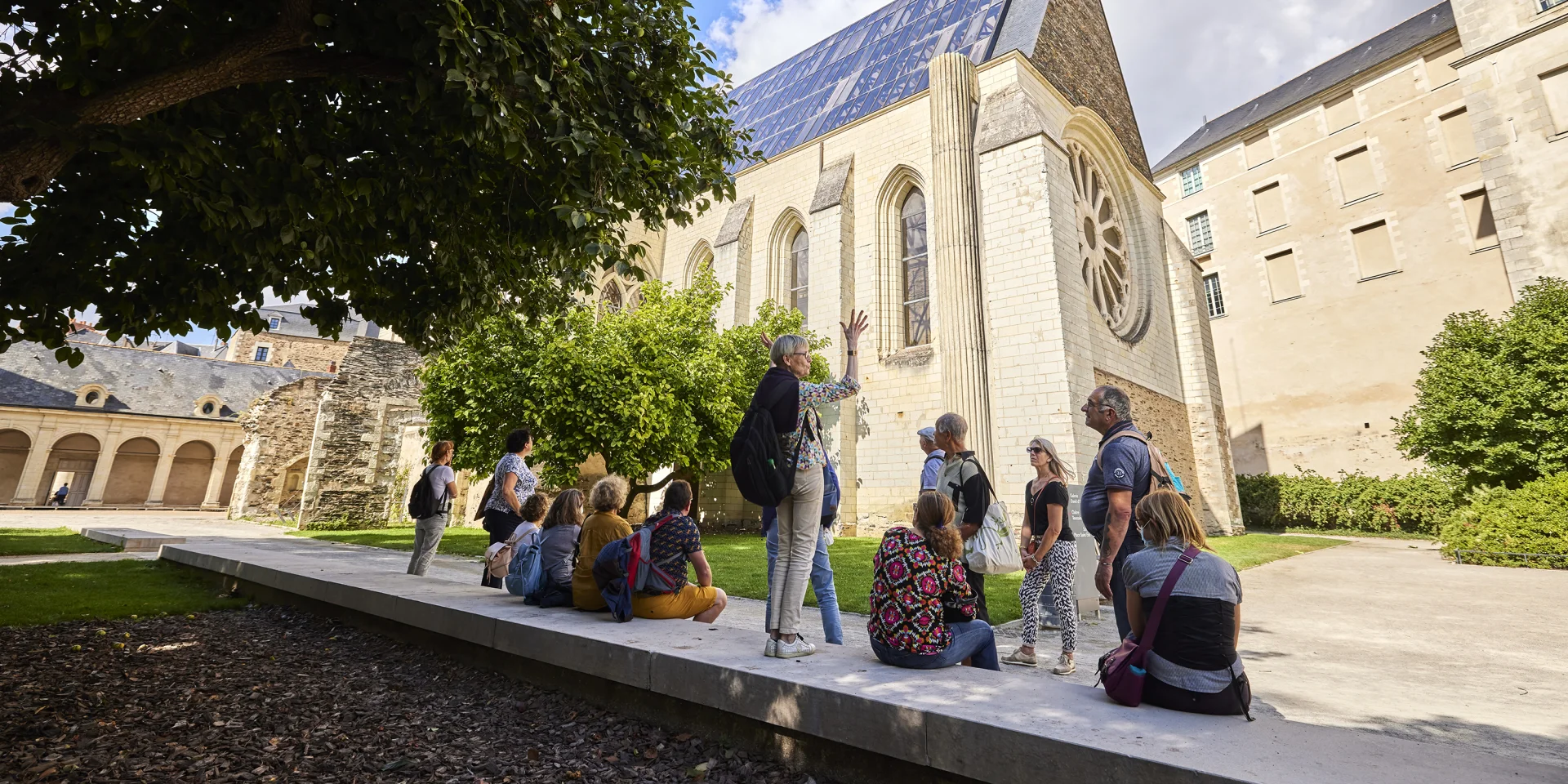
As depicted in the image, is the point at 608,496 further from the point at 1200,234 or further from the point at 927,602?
the point at 1200,234

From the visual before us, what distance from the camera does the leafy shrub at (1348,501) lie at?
18.3 meters

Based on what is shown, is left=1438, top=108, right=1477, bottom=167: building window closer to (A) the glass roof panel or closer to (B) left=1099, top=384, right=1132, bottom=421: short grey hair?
(A) the glass roof panel

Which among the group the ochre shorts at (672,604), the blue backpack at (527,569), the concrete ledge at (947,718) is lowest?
the concrete ledge at (947,718)

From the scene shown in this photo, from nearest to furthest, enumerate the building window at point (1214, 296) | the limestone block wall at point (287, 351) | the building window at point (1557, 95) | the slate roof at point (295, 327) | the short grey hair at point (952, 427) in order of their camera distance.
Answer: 1. the short grey hair at point (952, 427)
2. the building window at point (1557, 95)
3. the building window at point (1214, 296)
4. the limestone block wall at point (287, 351)
5. the slate roof at point (295, 327)

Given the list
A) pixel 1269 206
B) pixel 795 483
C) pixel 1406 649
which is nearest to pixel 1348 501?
pixel 1269 206

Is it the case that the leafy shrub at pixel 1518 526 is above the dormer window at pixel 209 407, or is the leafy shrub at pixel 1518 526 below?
below

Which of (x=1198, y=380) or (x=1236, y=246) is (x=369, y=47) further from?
(x=1236, y=246)

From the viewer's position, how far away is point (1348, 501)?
20031 millimetres

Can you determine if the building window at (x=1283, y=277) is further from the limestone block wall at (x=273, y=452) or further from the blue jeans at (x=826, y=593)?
the limestone block wall at (x=273, y=452)

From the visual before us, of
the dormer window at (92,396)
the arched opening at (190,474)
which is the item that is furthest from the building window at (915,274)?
the dormer window at (92,396)

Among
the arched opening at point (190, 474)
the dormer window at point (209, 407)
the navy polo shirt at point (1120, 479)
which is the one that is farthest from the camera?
the dormer window at point (209, 407)

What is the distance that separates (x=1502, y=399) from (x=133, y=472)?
5127 centimetres

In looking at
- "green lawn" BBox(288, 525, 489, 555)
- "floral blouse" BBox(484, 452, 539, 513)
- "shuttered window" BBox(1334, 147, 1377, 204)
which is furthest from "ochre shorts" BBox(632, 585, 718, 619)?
"shuttered window" BBox(1334, 147, 1377, 204)

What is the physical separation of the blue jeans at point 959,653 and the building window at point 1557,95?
2507 centimetres
